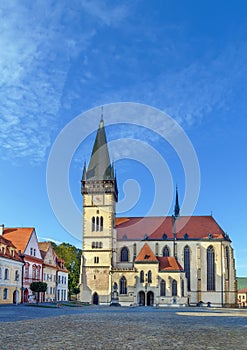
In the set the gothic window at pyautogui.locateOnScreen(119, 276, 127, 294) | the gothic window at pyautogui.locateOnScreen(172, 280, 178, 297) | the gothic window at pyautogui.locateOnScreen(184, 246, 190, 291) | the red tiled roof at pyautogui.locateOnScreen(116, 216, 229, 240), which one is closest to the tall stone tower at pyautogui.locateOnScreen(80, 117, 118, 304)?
the gothic window at pyautogui.locateOnScreen(119, 276, 127, 294)

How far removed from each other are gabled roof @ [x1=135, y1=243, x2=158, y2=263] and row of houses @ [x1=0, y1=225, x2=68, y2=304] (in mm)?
12857

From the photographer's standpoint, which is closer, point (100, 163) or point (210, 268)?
point (210, 268)

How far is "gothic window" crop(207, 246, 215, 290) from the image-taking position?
231 ft

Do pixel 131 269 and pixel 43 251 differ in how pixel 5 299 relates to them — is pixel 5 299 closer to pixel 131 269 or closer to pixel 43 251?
pixel 43 251

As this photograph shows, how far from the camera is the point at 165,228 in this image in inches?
2945


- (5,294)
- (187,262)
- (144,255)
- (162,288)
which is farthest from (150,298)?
(5,294)

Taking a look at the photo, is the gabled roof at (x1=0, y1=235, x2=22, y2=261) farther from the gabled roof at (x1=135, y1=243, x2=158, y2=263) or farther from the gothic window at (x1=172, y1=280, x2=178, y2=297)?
the gothic window at (x1=172, y1=280, x2=178, y2=297)

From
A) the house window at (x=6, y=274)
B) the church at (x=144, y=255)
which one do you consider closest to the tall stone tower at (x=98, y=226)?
the church at (x=144, y=255)

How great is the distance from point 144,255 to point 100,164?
56.0 ft

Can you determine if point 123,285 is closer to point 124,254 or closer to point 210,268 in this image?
point 124,254

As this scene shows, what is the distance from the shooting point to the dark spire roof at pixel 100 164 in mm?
71875

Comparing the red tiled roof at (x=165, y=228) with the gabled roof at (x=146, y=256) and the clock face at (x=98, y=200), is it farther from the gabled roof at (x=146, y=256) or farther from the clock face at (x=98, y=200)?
the clock face at (x=98, y=200)

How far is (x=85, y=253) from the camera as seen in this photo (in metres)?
69.3

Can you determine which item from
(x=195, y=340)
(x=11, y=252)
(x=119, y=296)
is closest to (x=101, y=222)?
(x=119, y=296)
